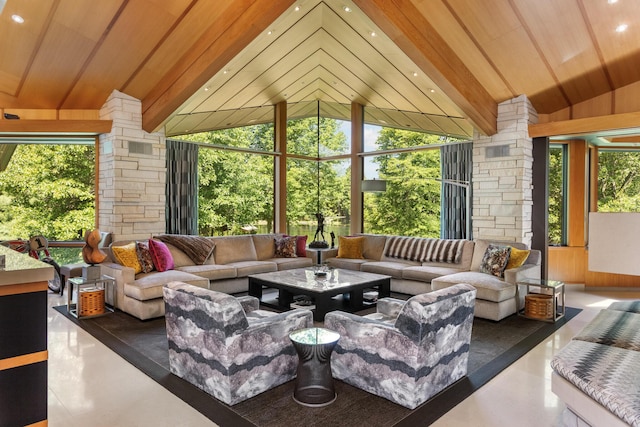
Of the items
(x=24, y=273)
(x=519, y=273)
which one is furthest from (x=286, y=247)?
(x=24, y=273)

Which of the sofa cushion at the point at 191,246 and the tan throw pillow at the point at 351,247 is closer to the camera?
the sofa cushion at the point at 191,246

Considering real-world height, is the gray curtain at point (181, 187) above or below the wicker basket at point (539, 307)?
above

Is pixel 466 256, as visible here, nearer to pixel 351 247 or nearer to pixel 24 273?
pixel 351 247

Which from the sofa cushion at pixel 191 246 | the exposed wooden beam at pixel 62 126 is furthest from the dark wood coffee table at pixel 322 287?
the exposed wooden beam at pixel 62 126

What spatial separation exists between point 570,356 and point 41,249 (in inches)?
261

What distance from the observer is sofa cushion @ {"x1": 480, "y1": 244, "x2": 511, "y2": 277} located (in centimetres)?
502

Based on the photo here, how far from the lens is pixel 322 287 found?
14.7ft

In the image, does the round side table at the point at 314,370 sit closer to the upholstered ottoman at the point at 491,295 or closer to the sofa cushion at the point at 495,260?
the upholstered ottoman at the point at 491,295

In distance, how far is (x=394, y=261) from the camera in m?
6.45

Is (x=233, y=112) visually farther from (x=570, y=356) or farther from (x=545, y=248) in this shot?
(x=570, y=356)

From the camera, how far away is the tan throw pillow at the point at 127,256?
15.9ft

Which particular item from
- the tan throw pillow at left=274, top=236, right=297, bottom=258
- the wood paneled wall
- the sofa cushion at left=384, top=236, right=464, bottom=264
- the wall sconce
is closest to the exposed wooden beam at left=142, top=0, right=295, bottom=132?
the tan throw pillow at left=274, top=236, right=297, bottom=258

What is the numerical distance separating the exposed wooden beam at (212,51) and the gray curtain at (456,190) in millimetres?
3856

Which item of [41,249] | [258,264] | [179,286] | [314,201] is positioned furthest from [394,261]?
[41,249]
